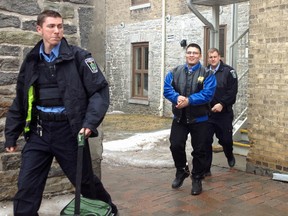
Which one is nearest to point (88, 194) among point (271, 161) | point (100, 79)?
point (100, 79)

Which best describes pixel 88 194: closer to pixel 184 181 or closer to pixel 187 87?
pixel 187 87

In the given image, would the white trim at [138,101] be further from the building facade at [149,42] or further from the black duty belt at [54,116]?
the black duty belt at [54,116]

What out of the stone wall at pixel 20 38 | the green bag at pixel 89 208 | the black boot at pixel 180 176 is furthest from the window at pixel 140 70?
the green bag at pixel 89 208

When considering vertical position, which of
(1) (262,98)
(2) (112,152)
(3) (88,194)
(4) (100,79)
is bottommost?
(2) (112,152)

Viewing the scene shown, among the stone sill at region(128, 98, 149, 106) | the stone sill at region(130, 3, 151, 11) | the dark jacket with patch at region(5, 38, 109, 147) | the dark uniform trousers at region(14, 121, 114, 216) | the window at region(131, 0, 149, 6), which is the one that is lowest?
the stone sill at region(128, 98, 149, 106)

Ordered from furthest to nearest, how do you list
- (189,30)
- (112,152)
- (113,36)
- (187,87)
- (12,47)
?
(113,36)
(189,30)
(112,152)
(187,87)
(12,47)

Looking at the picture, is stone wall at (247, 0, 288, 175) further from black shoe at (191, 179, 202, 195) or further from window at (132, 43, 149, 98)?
window at (132, 43, 149, 98)

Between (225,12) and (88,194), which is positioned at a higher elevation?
(225,12)

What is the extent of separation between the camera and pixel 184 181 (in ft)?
19.6

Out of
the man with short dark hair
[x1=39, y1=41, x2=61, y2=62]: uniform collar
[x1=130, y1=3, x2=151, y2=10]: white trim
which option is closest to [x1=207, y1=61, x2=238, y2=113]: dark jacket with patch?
the man with short dark hair

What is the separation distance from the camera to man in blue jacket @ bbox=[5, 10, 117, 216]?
3.49 metres

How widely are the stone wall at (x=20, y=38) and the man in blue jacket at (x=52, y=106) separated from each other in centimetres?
87

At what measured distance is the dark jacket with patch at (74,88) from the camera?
348 centimetres

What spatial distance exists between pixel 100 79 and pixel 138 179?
2910mm
